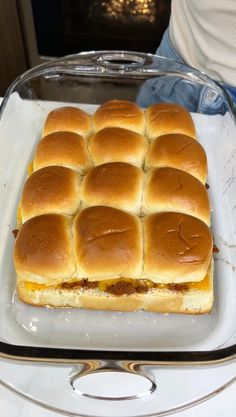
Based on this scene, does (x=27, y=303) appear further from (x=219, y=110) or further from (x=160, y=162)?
(x=219, y=110)

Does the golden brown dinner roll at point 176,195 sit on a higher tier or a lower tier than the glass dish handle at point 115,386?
higher

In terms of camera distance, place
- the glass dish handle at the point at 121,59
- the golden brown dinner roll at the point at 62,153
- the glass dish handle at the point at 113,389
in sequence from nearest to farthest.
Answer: the glass dish handle at the point at 113,389
the golden brown dinner roll at the point at 62,153
the glass dish handle at the point at 121,59

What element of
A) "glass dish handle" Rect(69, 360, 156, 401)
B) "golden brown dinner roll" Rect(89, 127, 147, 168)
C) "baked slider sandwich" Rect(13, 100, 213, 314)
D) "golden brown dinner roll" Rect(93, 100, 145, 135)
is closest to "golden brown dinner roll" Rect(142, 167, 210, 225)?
"baked slider sandwich" Rect(13, 100, 213, 314)

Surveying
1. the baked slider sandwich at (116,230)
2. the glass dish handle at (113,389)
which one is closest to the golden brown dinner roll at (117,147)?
the baked slider sandwich at (116,230)

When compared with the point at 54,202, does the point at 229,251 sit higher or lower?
lower

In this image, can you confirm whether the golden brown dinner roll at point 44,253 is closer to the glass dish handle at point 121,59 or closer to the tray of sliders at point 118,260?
the tray of sliders at point 118,260

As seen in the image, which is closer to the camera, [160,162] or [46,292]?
[46,292]

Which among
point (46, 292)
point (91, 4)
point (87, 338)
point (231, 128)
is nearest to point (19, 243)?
point (46, 292)
